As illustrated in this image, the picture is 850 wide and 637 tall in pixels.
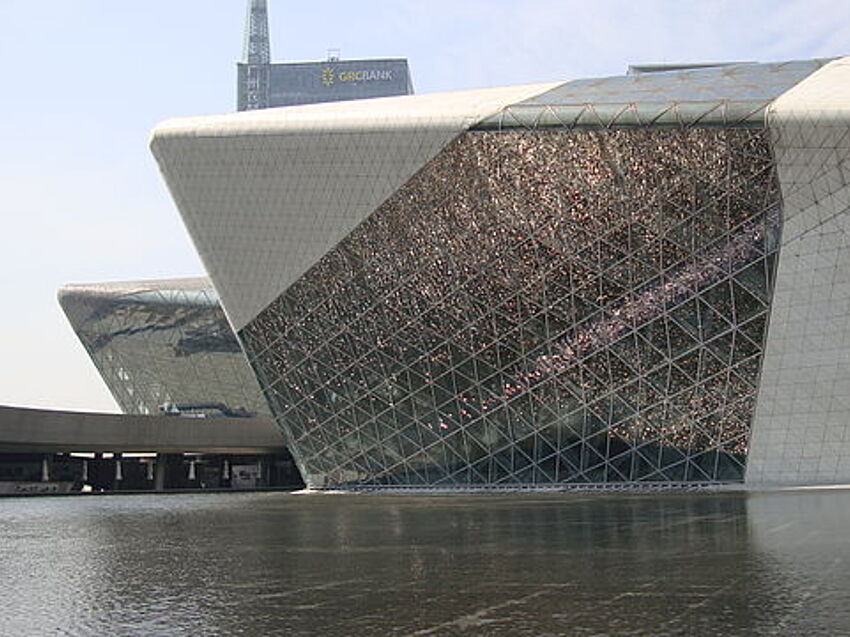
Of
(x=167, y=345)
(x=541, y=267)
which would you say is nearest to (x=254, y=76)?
(x=167, y=345)

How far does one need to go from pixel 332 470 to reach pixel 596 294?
12.4 m

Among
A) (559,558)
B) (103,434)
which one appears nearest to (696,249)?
(559,558)

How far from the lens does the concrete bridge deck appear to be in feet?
139

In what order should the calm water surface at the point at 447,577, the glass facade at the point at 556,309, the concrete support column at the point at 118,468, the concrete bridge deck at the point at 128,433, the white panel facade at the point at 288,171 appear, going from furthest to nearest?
the concrete support column at the point at 118,468
the concrete bridge deck at the point at 128,433
the white panel facade at the point at 288,171
the glass facade at the point at 556,309
the calm water surface at the point at 447,577

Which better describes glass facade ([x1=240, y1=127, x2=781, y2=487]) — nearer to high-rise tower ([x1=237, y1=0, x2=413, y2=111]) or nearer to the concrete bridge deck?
the concrete bridge deck

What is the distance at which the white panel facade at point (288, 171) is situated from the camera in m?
29.2

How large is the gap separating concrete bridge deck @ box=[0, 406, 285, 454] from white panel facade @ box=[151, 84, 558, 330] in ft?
43.2

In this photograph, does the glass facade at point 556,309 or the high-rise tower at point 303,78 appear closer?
the glass facade at point 556,309

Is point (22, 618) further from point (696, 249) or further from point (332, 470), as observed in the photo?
point (332, 470)

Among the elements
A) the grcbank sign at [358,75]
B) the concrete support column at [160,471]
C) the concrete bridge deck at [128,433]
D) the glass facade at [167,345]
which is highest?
the grcbank sign at [358,75]


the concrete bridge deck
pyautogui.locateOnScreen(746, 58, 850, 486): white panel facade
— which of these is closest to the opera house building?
pyautogui.locateOnScreen(746, 58, 850, 486): white panel facade

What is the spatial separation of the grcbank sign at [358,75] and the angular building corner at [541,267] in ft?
422

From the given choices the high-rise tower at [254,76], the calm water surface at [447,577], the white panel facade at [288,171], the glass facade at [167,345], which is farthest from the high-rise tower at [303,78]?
the calm water surface at [447,577]

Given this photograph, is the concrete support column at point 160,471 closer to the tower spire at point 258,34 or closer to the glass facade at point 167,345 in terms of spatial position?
the glass facade at point 167,345
